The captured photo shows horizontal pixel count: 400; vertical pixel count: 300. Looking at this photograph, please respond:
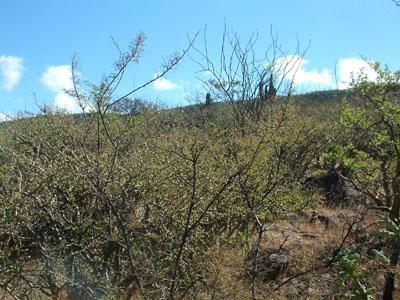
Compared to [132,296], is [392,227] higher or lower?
higher

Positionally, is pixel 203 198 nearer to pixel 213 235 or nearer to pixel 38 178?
pixel 213 235

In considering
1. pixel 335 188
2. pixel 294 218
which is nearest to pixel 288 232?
pixel 294 218

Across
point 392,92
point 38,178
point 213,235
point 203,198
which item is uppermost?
point 392,92

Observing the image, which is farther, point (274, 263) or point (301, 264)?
point (301, 264)

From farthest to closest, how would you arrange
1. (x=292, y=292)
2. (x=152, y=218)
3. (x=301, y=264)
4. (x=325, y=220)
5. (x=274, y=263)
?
(x=325, y=220), (x=301, y=264), (x=274, y=263), (x=292, y=292), (x=152, y=218)

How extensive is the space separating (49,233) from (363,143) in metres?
9.16

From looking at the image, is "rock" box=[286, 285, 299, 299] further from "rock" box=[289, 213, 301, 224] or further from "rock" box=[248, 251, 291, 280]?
"rock" box=[289, 213, 301, 224]

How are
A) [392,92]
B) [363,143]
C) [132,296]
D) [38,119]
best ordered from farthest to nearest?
[38,119], [363,143], [392,92], [132,296]

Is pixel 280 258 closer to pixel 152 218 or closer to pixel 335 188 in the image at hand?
pixel 152 218

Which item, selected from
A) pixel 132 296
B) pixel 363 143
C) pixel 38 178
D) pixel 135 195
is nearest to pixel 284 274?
pixel 132 296

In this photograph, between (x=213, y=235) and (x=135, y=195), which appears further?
(x=213, y=235)

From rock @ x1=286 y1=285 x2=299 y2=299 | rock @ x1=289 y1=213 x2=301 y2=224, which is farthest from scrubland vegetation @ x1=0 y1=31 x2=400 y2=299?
rock @ x1=289 y1=213 x2=301 y2=224

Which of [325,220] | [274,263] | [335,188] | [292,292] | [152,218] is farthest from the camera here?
[335,188]

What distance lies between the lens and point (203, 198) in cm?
621
